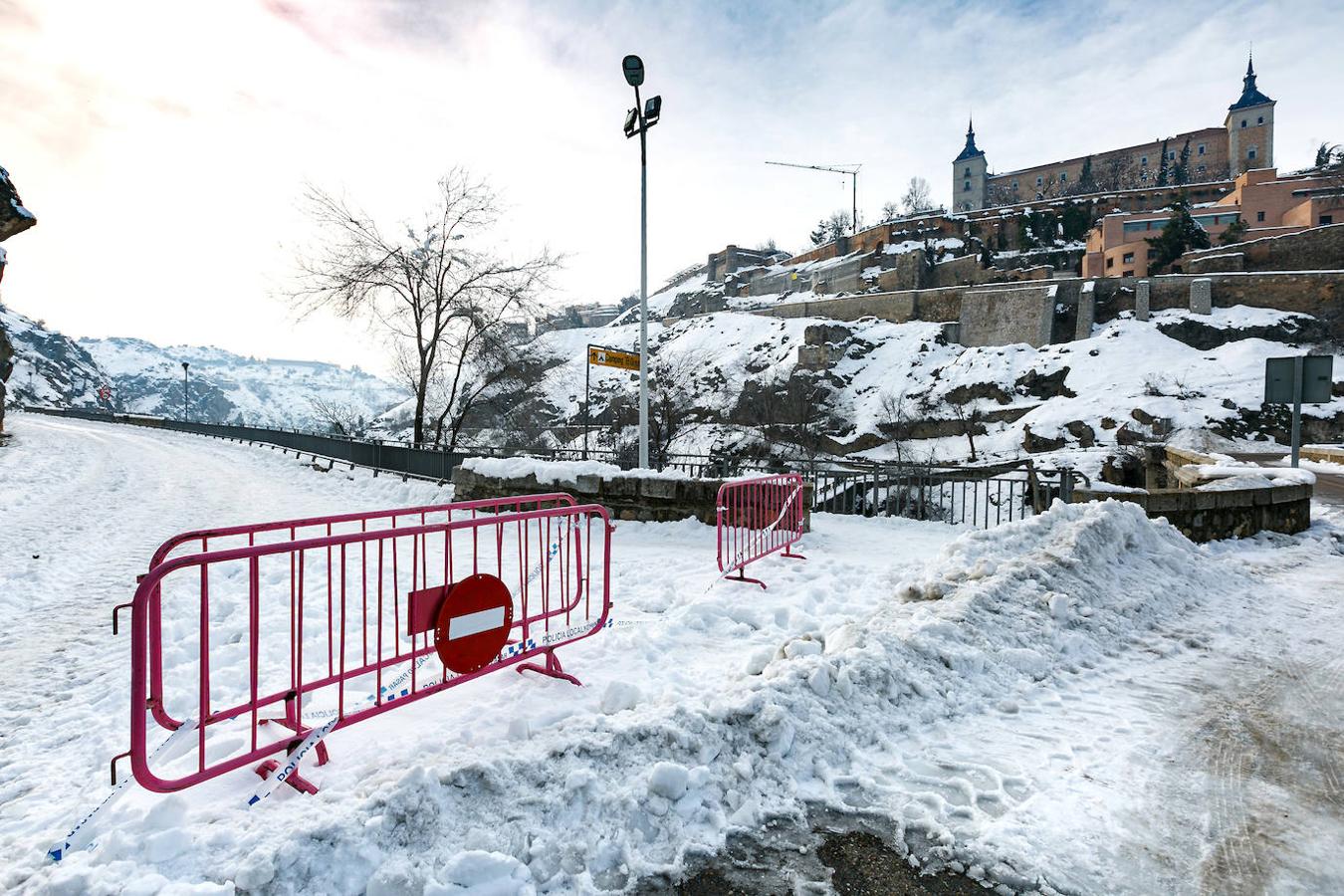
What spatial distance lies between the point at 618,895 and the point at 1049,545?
5.89m

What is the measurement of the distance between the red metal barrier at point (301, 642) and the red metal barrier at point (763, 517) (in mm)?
2243

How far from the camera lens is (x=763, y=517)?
863 cm

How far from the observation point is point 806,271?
79.9 metres

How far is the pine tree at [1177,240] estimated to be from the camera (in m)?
49.5

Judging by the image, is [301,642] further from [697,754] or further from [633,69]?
[633,69]

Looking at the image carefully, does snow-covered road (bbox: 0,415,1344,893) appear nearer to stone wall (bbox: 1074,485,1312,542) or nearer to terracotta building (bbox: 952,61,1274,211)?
stone wall (bbox: 1074,485,1312,542)

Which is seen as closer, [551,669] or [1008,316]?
[551,669]

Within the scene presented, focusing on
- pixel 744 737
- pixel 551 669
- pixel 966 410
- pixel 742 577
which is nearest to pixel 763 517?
pixel 742 577

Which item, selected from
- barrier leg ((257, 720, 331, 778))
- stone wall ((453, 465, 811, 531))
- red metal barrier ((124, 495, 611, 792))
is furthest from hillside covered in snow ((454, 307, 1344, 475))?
barrier leg ((257, 720, 331, 778))

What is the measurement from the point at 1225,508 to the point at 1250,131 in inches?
3794

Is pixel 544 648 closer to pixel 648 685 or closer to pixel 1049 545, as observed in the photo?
pixel 648 685

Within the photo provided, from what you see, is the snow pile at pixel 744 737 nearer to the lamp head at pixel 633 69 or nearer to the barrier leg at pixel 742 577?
the barrier leg at pixel 742 577

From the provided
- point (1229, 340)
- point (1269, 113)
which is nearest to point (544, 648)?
point (1229, 340)

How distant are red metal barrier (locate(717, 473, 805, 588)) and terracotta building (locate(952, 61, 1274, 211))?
83.8 meters
